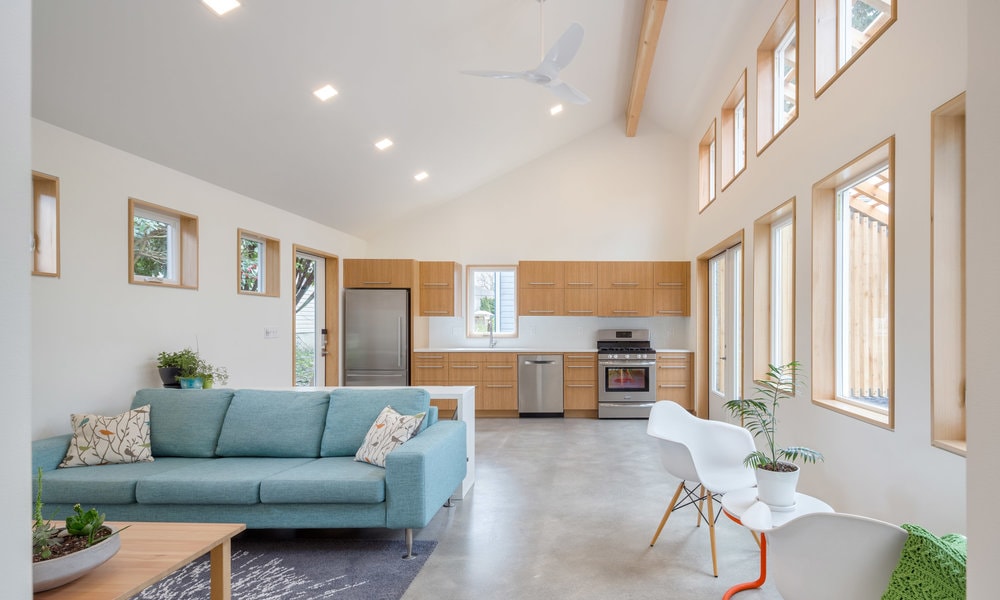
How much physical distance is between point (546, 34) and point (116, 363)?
14.4 feet

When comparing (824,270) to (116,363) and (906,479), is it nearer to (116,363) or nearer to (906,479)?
(906,479)

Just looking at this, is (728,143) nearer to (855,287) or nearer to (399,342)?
(855,287)

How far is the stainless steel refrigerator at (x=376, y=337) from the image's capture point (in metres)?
7.13

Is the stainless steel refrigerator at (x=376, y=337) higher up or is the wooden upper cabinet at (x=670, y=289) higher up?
the wooden upper cabinet at (x=670, y=289)

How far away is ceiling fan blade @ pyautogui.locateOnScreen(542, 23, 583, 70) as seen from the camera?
3.45 m

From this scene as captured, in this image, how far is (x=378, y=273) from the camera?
740 centimetres

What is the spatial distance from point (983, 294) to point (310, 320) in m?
6.80

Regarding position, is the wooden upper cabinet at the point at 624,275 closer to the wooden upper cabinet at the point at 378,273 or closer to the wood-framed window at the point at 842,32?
the wooden upper cabinet at the point at 378,273

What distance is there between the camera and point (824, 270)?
3.34 meters

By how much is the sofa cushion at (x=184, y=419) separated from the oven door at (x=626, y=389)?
484cm

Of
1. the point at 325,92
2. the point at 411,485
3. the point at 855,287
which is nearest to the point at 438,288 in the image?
the point at 325,92

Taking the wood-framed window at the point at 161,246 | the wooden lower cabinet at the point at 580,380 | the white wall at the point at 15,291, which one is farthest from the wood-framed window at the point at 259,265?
the white wall at the point at 15,291

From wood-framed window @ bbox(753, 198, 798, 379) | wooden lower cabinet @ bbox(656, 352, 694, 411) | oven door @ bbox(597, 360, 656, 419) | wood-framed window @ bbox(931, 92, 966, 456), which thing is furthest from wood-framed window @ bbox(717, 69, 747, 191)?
wood-framed window @ bbox(931, 92, 966, 456)

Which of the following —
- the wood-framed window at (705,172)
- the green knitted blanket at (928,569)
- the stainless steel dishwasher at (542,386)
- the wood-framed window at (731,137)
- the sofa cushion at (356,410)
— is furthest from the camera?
the stainless steel dishwasher at (542,386)
